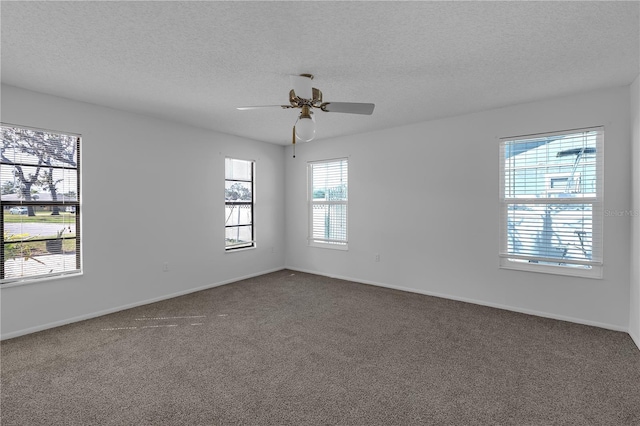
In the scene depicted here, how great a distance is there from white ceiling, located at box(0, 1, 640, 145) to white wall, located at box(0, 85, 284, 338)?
0.34 m

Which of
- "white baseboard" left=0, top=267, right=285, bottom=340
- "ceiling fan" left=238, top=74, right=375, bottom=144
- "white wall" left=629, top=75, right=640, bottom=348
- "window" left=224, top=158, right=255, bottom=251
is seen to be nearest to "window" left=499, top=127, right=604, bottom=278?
"white wall" left=629, top=75, right=640, bottom=348

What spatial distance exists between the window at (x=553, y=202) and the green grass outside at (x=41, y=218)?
5.11m

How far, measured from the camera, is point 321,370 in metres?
2.45

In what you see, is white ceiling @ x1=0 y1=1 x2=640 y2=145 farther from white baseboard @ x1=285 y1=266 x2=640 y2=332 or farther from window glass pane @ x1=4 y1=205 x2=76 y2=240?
white baseboard @ x1=285 y1=266 x2=640 y2=332

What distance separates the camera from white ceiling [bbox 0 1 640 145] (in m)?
1.92

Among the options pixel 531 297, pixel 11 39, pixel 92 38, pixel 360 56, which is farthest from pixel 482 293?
pixel 11 39

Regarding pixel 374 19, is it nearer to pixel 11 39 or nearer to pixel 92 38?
pixel 92 38

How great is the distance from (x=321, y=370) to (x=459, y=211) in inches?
112

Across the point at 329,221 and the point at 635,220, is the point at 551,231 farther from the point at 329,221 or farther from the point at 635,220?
the point at 329,221

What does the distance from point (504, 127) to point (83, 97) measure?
16.0 ft

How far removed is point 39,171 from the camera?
3.28 meters

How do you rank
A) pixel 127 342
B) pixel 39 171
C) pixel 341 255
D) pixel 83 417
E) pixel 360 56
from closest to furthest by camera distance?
pixel 83 417 < pixel 360 56 < pixel 127 342 < pixel 39 171 < pixel 341 255

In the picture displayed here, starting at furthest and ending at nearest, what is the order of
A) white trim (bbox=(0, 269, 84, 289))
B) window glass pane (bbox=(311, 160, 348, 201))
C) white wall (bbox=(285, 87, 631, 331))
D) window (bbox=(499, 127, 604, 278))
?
window glass pane (bbox=(311, 160, 348, 201)) → window (bbox=(499, 127, 604, 278)) → white wall (bbox=(285, 87, 631, 331)) → white trim (bbox=(0, 269, 84, 289))

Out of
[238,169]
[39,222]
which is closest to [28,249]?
[39,222]
